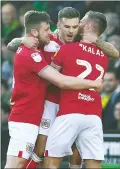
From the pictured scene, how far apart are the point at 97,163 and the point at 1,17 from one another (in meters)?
5.57

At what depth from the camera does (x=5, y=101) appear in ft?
35.7

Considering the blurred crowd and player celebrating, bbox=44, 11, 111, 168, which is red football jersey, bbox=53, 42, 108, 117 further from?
the blurred crowd

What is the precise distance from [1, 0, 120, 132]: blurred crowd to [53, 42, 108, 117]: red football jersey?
3.09 metres

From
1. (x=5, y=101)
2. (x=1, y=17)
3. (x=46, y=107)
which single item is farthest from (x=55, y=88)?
(x=1, y=17)

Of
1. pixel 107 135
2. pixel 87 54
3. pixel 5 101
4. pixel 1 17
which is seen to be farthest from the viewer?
pixel 1 17

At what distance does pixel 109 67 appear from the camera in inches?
413

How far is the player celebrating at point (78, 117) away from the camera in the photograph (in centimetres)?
690

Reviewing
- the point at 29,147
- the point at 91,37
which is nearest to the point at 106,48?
the point at 91,37

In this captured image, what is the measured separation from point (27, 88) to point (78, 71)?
A: 22.3 inches

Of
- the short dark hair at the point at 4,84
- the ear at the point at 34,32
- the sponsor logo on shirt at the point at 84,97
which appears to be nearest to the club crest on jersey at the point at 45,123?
the sponsor logo on shirt at the point at 84,97

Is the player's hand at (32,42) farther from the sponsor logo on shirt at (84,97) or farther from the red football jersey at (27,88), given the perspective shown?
the sponsor logo on shirt at (84,97)

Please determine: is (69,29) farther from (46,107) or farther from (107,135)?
(107,135)

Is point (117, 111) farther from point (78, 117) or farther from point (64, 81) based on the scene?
point (64, 81)

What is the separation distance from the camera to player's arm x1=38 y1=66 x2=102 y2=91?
6.78 meters
